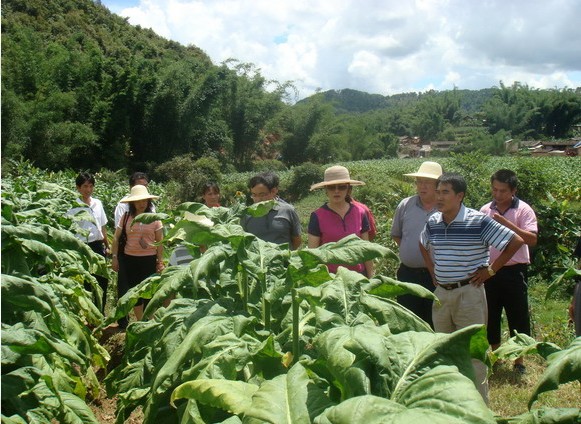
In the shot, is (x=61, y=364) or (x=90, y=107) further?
(x=90, y=107)

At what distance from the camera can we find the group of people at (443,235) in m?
3.92

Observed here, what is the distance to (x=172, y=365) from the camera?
5.15 ft

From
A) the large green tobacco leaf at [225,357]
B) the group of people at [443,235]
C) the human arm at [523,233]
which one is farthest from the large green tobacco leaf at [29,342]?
the human arm at [523,233]

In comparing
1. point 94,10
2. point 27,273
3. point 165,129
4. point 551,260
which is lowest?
point 551,260

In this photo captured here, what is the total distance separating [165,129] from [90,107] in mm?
4697

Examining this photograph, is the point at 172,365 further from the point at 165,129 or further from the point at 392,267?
the point at 165,129

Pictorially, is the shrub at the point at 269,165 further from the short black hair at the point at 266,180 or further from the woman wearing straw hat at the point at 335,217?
the short black hair at the point at 266,180

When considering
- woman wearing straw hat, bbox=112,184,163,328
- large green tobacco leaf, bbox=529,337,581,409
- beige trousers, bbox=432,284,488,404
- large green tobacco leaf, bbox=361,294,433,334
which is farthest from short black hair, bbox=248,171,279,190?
large green tobacco leaf, bbox=529,337,581,409

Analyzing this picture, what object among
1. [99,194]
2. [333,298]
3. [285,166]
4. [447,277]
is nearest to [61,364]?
[333,298]

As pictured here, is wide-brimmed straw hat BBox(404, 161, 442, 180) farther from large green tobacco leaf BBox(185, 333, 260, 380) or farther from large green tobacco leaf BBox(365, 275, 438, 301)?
large green tobacco leaf BBox(185, 333, 260, 380)

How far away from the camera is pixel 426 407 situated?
1.04 metres

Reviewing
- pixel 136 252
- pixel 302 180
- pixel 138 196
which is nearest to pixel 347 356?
pixel 138 196

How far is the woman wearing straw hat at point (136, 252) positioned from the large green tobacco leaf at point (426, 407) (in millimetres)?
4425

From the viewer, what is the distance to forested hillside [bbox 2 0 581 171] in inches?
1027
